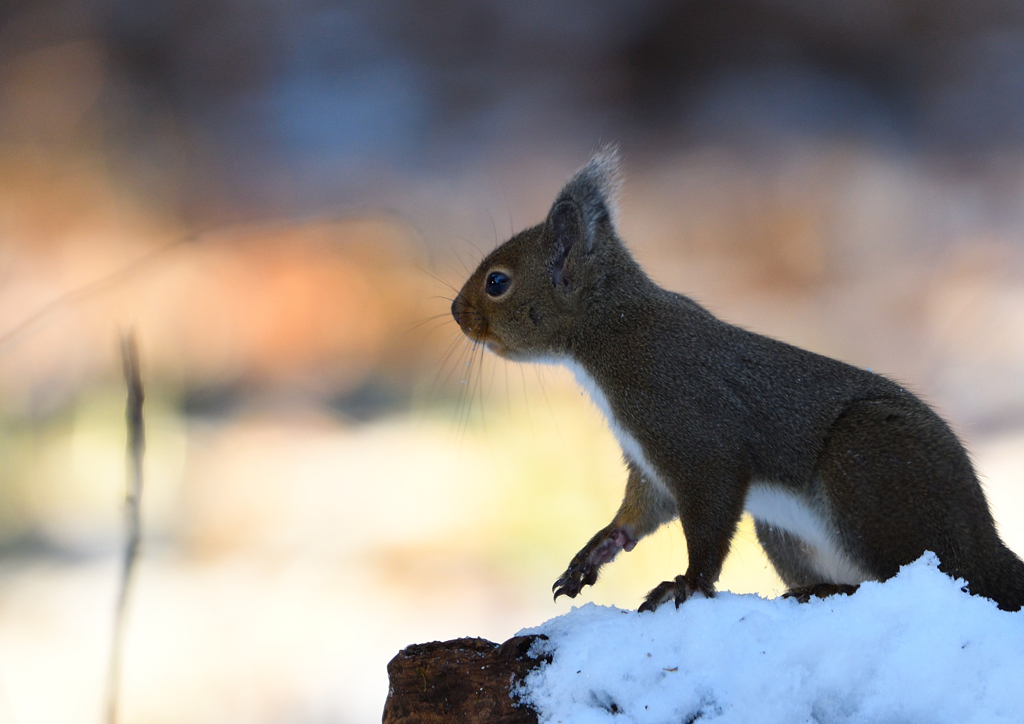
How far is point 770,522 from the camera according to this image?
2.16 meters

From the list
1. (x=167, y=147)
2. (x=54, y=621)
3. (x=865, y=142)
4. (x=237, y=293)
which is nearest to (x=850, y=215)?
(x=865, y=142)

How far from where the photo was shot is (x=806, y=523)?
2037 millimetres

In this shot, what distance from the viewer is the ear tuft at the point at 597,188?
7.71 ft

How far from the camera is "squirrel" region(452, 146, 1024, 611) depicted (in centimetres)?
189

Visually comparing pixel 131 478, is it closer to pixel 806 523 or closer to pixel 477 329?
pixel 477 329

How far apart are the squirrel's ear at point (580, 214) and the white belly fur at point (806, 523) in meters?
0.72

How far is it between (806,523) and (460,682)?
0.88m

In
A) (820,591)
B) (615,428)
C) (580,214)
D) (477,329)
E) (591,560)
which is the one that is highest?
(580,214)

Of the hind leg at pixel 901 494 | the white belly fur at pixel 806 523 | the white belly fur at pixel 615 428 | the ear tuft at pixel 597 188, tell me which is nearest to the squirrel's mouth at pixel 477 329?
the white belly fur at pixel 615 428

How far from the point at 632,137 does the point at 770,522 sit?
1553 mm

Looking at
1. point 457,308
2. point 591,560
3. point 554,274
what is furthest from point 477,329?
point 591,560

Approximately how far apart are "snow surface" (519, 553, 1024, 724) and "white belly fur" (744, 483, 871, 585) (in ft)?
1.02

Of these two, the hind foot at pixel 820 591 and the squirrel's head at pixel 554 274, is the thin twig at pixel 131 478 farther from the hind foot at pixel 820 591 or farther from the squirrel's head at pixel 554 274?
the hind foot at pixel 820 591

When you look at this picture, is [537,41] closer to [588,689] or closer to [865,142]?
[865,142]
